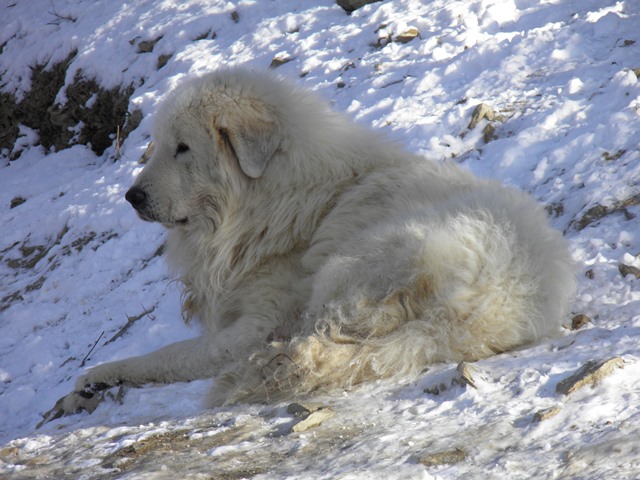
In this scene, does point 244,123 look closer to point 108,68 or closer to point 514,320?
point 514,320

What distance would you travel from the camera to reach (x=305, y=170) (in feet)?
15.6

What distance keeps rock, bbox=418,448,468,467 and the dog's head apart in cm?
247

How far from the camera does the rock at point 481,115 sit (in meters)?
→ 6.93

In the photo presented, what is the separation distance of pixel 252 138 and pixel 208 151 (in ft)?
1.01

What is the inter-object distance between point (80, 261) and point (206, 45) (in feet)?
13.8

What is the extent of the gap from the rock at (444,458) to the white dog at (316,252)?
97 cm

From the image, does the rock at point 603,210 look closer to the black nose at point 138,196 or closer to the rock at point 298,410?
the rock at point 298,410

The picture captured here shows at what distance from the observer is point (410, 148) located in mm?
6906

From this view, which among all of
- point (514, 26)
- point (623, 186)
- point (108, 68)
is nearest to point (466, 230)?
point (623, 186)

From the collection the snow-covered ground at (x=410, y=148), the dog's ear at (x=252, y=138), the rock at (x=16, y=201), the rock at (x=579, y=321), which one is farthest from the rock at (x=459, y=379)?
the rock at (x=16, y=201)

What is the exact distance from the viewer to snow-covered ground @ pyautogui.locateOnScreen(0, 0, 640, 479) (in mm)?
2848

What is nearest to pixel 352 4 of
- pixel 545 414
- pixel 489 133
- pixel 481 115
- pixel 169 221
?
pixel 481 115

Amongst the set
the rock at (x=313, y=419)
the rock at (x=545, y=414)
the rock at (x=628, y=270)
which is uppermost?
the rock at (x=545, y=414)

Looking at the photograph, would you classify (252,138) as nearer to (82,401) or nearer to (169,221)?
(169,221)
